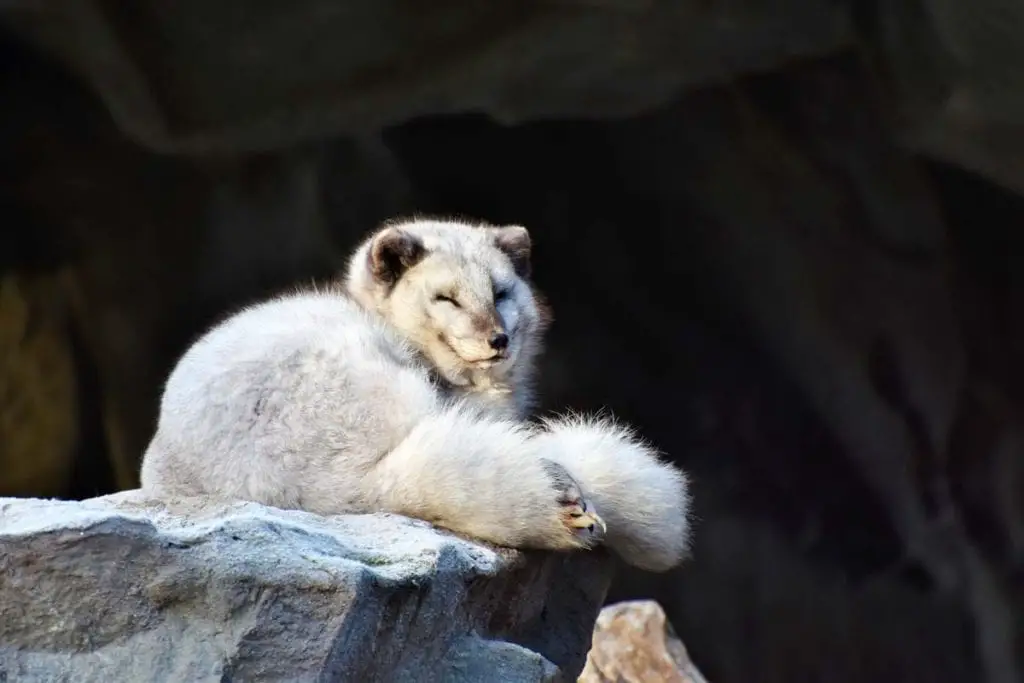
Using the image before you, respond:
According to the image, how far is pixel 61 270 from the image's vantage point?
5.07 meters

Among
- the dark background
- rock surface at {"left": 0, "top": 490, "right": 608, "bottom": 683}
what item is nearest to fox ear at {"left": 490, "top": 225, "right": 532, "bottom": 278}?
rock surface at {"left": 0, "top": 490, "right": 608, "bottom": 683}

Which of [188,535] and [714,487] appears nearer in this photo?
[188,535]

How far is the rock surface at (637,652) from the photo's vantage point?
11.6ft

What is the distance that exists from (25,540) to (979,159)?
3.42 m

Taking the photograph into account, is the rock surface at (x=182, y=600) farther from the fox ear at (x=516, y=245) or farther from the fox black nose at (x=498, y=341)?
the fox ear at (x=516, y=245)

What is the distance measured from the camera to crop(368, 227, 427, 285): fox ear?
106 inches

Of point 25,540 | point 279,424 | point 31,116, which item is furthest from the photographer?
point 31,116

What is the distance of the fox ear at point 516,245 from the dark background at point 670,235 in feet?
4.89

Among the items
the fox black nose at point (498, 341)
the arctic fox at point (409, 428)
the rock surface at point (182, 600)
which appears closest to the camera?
the rock surface at point (182, 600)

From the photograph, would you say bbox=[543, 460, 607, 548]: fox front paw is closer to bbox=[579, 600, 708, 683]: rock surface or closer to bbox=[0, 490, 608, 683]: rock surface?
bbox=[0, 490, 608, 683]: rock surface

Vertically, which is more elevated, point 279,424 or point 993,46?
point 993,46

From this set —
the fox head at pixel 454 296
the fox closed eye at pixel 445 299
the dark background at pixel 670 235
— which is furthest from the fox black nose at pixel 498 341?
the dark background at pixel 670 235

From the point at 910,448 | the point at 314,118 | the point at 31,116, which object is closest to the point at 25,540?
the point at 314,118

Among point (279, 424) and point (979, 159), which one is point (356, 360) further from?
point (979, 159)
